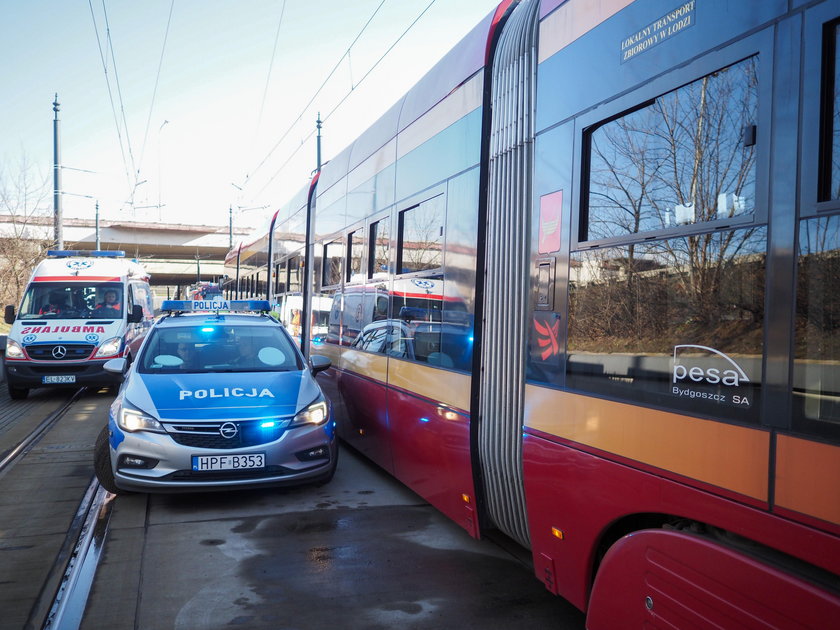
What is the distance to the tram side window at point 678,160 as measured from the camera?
8.32 feet

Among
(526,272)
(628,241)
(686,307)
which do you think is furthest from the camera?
(526,272)

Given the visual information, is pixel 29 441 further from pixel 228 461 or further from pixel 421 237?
pixel 421 237


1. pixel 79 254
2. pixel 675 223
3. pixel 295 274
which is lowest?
pixel 675 223

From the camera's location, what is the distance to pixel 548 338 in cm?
363

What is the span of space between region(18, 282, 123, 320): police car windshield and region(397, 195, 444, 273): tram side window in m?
10.0

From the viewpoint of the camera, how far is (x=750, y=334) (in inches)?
94.9

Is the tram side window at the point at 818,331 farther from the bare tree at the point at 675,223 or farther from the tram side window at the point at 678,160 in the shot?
the tram side window at the point at 678,160

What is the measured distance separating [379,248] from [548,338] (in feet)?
10.9

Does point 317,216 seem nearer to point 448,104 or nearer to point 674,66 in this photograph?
point 448,104

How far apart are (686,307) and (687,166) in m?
0.55

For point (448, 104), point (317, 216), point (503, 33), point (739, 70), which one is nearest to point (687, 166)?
point (739, 70)

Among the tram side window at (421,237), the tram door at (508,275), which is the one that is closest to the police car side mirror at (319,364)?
the tram side window at (421,237)

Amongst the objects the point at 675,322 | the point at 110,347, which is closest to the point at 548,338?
the point at 675,322

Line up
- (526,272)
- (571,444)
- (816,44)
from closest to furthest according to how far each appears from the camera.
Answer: (816,44) → (571,444) → (526,272)
